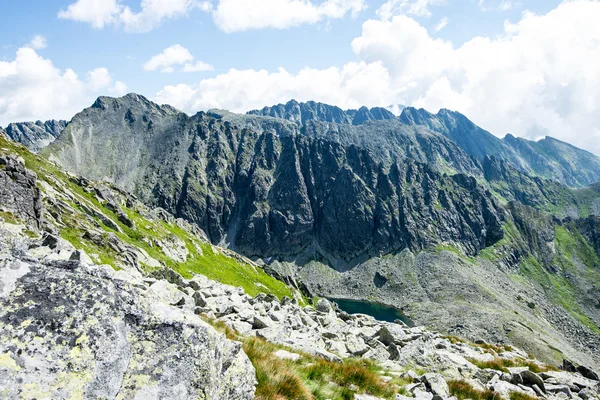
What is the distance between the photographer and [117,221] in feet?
348

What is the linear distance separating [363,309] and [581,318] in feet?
380

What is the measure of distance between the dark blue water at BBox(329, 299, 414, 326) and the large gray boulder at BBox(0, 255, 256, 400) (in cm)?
16661

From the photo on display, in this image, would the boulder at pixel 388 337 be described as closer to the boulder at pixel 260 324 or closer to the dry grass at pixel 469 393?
the boulder at pixel 260 324

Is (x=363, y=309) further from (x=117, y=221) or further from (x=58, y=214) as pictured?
(x=58, y=214)

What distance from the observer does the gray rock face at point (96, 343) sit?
5.23 metres

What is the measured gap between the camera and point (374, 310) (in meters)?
177

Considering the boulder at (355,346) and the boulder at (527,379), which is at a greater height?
the boulder at (527,379)

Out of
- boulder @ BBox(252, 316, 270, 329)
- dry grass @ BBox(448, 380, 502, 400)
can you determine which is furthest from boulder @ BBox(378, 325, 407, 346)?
dry grass @ BBox(448, 380, 502, 400)

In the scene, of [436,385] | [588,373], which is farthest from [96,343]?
[588,373]

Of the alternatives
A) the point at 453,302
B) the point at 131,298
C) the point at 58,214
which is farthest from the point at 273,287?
the point at 131,298

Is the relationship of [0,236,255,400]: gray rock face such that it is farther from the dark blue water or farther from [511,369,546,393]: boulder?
the dark blue water

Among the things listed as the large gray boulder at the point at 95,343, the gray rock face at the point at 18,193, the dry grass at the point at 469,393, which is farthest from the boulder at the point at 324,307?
the gray rock face at the point at 18,193

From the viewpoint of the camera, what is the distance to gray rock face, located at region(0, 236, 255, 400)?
523 centimetres

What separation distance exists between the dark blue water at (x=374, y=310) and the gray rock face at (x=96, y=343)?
6559 inches
